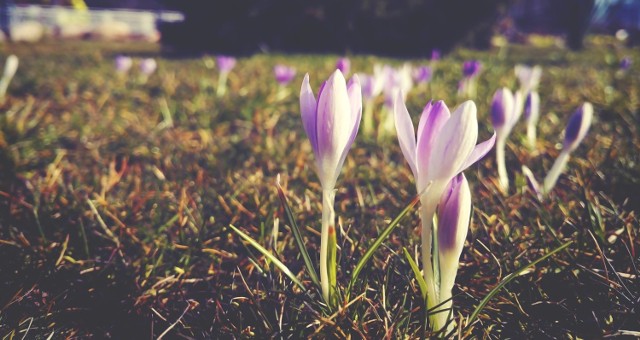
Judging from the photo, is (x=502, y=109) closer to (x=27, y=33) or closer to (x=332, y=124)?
(x=332, y=124)

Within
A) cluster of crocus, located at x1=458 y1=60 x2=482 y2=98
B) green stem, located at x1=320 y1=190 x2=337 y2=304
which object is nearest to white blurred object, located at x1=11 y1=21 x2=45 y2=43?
cluster of crocus, located at x1=458 y1=60 x2=482 y2=98

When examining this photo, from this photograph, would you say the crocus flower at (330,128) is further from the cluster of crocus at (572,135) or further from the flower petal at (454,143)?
the cluster of crocus at (572,135)

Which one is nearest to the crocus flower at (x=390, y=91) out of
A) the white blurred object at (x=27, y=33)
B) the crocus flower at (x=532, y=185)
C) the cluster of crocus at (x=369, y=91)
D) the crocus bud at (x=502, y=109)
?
the cluster of crocus at (x=369, y=91)

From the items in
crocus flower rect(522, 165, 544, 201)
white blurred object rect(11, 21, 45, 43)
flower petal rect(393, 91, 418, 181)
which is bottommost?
white blurred object rect(11, 21, 45, 43)

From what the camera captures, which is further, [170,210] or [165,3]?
[165,3]

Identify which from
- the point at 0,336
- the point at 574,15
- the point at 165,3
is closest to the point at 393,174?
the point at 0,336

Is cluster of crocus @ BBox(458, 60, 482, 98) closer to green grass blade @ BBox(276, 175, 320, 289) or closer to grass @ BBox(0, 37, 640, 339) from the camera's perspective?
grass @ BBox(0, 37, 640, 339)

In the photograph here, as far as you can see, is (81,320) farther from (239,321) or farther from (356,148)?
(356,148)
